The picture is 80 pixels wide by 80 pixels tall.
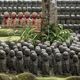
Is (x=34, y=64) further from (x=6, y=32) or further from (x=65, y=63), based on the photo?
(x=6, y=32)

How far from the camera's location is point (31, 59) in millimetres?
10781

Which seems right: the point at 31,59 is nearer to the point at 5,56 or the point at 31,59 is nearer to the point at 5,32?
the point at 5,56

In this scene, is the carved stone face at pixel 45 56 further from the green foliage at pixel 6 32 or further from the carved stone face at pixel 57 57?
the green foliage at pixel 6 32

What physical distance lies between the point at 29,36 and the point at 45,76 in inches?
108

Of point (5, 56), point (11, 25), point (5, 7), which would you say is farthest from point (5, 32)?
point (5, 7)


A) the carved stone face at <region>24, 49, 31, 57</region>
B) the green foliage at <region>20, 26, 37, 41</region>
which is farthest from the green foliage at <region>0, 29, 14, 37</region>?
the carved stone face at <region>24, 49, 31, 57</region>

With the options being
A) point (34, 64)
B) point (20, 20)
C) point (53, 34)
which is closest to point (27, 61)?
point (34, 64)

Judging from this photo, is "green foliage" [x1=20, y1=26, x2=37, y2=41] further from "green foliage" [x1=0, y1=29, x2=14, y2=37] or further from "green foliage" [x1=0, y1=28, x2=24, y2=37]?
"green foliage" [x1=0, y1=29, x2=14, y2=37]

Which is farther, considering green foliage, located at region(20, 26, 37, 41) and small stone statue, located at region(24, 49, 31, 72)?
green foliage, located at region(20, 26, 37, 41)

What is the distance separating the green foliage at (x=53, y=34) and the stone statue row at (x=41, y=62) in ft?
5.85

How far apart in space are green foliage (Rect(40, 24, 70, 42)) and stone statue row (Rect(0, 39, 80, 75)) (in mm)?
1782

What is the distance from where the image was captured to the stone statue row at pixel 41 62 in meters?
10.7

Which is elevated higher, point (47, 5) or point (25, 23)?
point (47, 5)

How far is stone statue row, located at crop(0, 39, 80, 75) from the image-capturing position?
1072 cm
